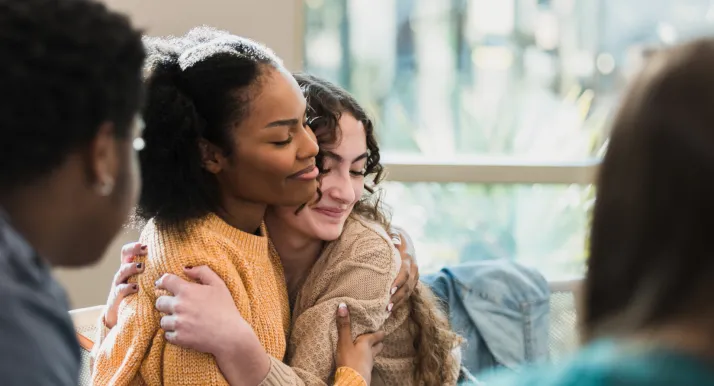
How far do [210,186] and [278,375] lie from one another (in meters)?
0.35

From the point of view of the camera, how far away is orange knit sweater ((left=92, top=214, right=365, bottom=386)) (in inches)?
60.7

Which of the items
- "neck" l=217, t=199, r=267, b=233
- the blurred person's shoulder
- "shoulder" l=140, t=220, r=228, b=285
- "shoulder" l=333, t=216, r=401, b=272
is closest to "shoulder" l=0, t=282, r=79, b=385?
the blurred person's shoulder

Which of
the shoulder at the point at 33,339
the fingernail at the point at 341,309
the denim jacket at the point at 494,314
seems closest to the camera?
the shoulder at the point at 33,339

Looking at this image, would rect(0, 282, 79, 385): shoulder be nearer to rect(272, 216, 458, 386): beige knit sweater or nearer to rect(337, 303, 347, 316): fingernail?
rect(272, 216, 458, 386): beige knit sweater

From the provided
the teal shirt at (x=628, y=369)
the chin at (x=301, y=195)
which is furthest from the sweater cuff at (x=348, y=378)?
the teal shirt at (x=628, y=369)

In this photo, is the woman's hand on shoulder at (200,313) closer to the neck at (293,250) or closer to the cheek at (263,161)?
the cheek at (263,161)

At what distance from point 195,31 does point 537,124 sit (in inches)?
81.5

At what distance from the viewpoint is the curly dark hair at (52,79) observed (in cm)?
101

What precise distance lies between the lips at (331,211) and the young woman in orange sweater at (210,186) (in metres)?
0.15

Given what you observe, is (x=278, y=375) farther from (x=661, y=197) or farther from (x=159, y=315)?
(x=661, y=197)

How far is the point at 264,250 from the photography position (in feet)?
5.61

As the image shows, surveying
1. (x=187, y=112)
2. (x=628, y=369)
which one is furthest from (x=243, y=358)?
(x=628, y=369)

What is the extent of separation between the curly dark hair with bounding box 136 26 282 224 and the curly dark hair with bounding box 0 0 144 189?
481 millimetres

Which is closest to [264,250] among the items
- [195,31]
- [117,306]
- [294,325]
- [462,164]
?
[294,325]
